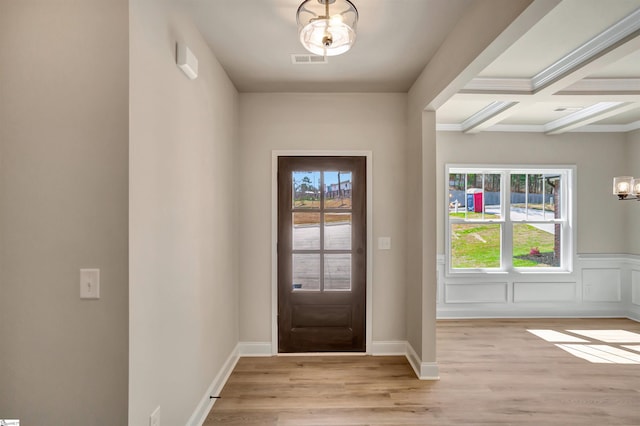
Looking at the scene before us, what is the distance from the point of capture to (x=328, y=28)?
1.70m

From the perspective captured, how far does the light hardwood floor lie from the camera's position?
2438 mm

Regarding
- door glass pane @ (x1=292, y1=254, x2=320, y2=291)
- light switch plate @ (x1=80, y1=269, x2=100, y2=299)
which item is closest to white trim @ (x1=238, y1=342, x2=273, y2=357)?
door glass pane @ (x1=292, y1=254, x2=320, y2=291)

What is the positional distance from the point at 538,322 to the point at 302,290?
3.45 metres

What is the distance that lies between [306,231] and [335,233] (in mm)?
303

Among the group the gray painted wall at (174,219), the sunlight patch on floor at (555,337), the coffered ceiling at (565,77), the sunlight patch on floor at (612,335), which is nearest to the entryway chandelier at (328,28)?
the gray painted wall at (174,219)

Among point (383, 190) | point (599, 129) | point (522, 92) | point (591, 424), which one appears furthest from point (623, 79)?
point (591, 424)

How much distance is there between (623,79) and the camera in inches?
128

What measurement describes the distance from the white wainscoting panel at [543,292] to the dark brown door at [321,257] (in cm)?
277

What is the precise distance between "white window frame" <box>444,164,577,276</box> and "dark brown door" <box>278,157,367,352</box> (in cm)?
194

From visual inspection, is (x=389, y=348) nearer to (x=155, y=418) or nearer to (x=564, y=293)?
(x=155, y=418)

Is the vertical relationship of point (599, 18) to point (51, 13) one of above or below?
above

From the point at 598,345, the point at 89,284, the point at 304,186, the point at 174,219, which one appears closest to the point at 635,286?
the point at 598,345

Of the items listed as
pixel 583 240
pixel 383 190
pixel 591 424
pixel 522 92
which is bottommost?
pixel 591 424

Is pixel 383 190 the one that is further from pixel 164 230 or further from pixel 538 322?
pixel 538 322
